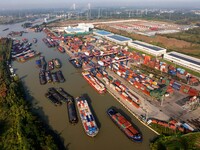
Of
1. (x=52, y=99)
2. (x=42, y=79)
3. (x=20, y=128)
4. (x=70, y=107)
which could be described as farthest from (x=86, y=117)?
(x=42, y=79)

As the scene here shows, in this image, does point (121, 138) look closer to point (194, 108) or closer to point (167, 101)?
point (167, 101)

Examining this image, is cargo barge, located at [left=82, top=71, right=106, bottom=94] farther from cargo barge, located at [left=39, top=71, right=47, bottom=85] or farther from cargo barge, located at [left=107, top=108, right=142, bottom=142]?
cargo barge, located at [left=39, top=71, right=47, bottom=85]

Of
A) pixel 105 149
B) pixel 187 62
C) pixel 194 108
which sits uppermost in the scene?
pixel 187 62

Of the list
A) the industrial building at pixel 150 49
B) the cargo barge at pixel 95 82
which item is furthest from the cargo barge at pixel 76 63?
the industrial building at pixel 150 49

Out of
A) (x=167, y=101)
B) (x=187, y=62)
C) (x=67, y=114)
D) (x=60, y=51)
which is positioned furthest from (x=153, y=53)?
(x=67, y=114)

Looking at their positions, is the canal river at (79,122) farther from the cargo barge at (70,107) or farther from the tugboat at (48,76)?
the tugboat at (48,76)

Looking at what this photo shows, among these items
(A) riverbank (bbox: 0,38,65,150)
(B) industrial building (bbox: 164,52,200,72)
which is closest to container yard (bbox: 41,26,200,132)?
(B) industrial building (bbox: 164,52,200,72)
